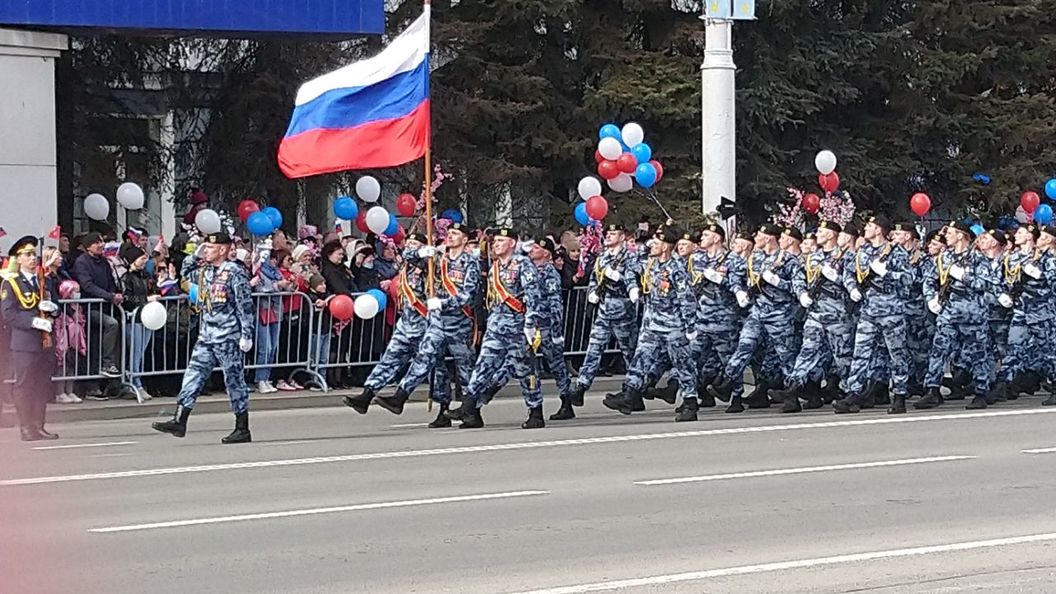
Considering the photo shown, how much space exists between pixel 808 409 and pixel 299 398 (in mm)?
4972

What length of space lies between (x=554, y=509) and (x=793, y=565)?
212 centimetres

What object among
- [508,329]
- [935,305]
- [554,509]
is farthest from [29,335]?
[935,305]

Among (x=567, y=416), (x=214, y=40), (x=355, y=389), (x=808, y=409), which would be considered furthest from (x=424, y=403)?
(x=214, y=40)

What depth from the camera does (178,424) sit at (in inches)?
545

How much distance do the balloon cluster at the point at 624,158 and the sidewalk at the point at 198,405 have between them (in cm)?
336

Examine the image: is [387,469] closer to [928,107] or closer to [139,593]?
[139,593]

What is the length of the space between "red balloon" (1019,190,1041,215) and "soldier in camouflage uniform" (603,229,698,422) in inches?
475

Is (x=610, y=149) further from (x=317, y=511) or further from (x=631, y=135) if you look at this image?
(x=317, y=511)

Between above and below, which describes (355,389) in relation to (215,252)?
below

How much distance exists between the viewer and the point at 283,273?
59.8 feet

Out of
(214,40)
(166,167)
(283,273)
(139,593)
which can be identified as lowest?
(139,593)

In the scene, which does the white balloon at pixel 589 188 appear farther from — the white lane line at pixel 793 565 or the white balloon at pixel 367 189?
the white lane line at pixel 793 565

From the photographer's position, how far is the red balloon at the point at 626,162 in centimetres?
2123

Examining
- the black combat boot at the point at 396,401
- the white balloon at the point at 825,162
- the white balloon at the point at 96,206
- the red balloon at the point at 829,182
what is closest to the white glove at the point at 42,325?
the black combat boot at the point at 396,401
